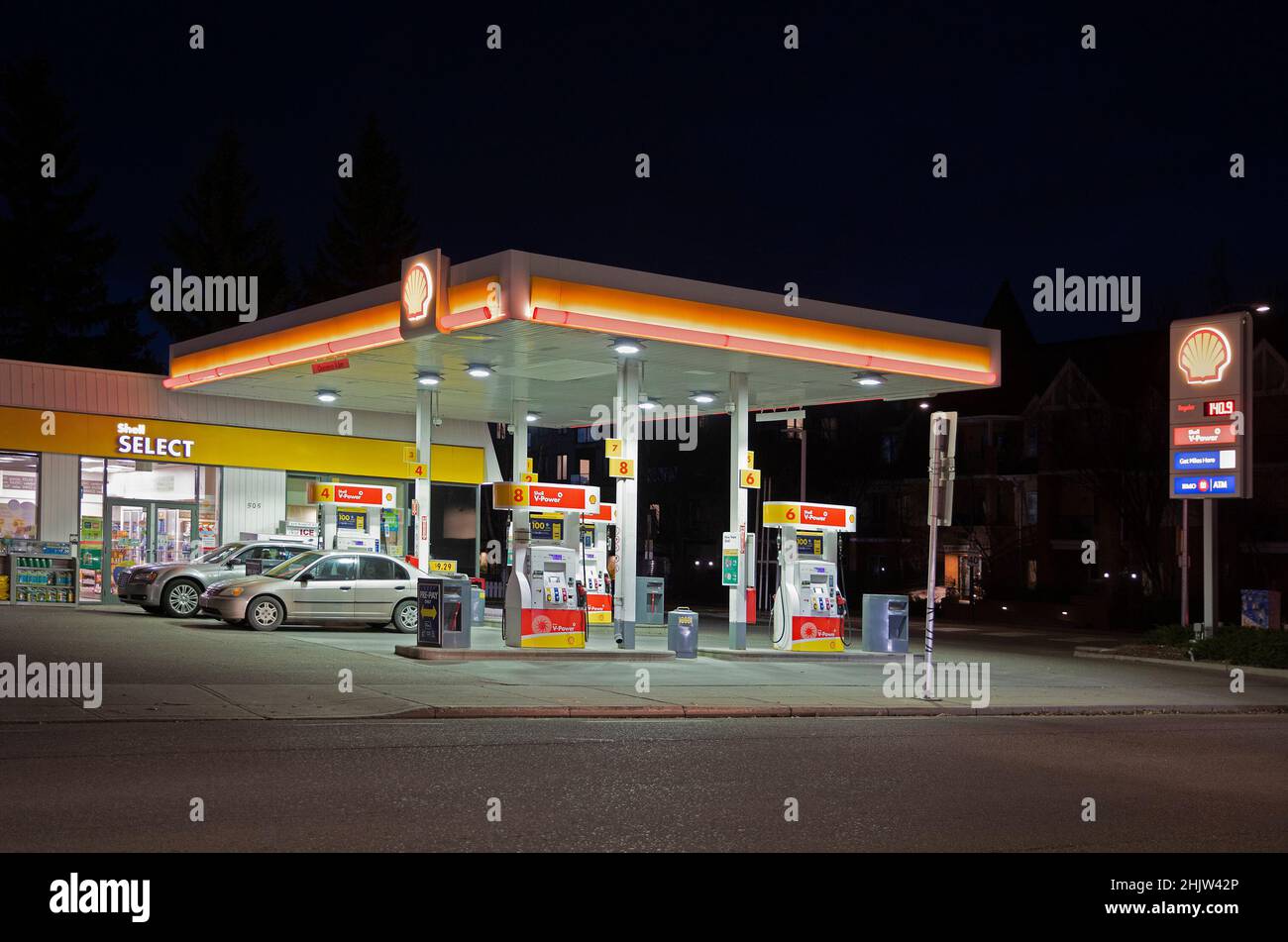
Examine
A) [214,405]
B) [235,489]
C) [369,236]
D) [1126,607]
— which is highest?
[369,236]

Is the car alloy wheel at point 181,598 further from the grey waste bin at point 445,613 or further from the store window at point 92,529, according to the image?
the grey waste bin at point 445,613

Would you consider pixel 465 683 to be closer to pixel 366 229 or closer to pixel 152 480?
pixel 152 480

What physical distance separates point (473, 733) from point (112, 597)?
21310mm

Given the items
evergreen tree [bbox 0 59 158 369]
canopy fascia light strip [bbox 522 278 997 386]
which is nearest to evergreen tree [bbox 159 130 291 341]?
evergreen tree [bbox 0 59 158 369]

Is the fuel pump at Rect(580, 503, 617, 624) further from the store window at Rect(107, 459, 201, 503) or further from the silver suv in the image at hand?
the store window at Rect(107, 459, 201, 503)

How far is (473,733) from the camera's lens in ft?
43.4

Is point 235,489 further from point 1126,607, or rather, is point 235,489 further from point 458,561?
point 1126,607

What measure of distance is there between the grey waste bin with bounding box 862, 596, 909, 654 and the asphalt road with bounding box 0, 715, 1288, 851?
9.76 m

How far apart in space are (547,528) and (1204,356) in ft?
46.4

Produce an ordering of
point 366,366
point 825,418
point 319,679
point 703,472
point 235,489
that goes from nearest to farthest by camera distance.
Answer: point 319,679, point 366,366, point 235,489, point 825,418, point 703,472

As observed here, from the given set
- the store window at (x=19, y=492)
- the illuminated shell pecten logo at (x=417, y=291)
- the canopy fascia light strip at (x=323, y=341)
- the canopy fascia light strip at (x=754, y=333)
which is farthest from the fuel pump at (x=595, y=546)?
the store window at (x=19, y=492)

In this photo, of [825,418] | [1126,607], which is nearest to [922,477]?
[825,418]

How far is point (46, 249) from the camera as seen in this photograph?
61.4 meters

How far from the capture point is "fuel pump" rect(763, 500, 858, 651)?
78.3ft
